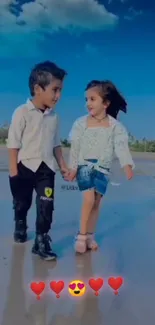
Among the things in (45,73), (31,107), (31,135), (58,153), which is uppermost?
(45,73)

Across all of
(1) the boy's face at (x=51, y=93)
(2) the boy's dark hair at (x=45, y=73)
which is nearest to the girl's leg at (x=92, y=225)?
(1) the boy's face at (x=51, y=93)

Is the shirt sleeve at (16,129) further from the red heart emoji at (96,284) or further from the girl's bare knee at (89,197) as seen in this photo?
the red heart emoji at (96,284)

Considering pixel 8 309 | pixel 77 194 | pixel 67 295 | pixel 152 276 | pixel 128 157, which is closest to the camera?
pixel 8 309

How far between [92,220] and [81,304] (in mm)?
975

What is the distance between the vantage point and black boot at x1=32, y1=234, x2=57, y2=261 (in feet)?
7.66

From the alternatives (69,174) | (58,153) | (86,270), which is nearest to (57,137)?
(58,153)

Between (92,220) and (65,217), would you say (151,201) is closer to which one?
(65,217)

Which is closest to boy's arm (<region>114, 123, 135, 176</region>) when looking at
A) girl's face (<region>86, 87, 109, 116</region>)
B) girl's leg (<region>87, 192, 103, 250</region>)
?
girl's face (<region>86, 87, 109, 116</region>)

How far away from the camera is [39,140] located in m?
2.55

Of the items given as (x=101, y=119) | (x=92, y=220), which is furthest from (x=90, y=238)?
(x=101, y=119)

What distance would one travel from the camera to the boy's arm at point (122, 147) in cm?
260

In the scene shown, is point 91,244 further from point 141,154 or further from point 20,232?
point 141,154

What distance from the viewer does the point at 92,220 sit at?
2.70 metres

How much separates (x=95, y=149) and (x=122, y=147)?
0.15 metres
